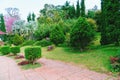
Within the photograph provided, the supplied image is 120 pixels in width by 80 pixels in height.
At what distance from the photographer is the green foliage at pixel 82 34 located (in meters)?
13.4

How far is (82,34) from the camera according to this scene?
527 inches

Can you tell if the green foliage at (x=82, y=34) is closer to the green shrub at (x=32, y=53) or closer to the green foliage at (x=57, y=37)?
the green shrub at (x=32, y=53)

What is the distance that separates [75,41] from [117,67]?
546 cm

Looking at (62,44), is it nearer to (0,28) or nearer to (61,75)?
(61,75)

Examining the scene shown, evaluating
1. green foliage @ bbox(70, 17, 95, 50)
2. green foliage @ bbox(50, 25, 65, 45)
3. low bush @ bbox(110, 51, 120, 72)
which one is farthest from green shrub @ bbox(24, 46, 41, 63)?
green foliage @ bbox(50, 25, 65, 45)

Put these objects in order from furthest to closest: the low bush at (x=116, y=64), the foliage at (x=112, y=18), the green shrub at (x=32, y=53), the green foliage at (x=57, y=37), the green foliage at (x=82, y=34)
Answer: the green foliage at (x=57, y=37), the green foliage at (x=82, y=34), the foliage at (x=112, y=18), the green shrub at (x=32, y=53), the low bush at (x=116, y=64)

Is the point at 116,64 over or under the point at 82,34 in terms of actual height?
under

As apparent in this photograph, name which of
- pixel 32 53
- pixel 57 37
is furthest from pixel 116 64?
pixel 57 37

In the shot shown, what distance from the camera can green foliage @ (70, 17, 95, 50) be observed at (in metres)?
13.4

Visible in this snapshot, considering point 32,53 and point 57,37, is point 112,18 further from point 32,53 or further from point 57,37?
point 57,37

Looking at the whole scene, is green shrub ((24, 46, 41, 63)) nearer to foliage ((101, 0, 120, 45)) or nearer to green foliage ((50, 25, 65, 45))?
foliage ((101, 0, 120, 45))

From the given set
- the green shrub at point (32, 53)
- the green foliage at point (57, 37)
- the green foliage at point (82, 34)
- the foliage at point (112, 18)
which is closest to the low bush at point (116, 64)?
the foliage at point (112, 18)

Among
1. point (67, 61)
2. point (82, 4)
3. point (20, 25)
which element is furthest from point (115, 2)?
point (20, 25)

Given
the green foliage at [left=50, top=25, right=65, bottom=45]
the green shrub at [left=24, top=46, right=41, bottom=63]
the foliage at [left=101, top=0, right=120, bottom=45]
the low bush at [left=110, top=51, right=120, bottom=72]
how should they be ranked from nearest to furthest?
the low bush at [left=110, top=51, right=120, bottom=72], the green shrub at [left=24, top=46, right=41, bottom=63], the foliage at [left=101, top=0, right=120, bottom=45], the green foliage at [left=50, top=25, right=65, bottom=45]
